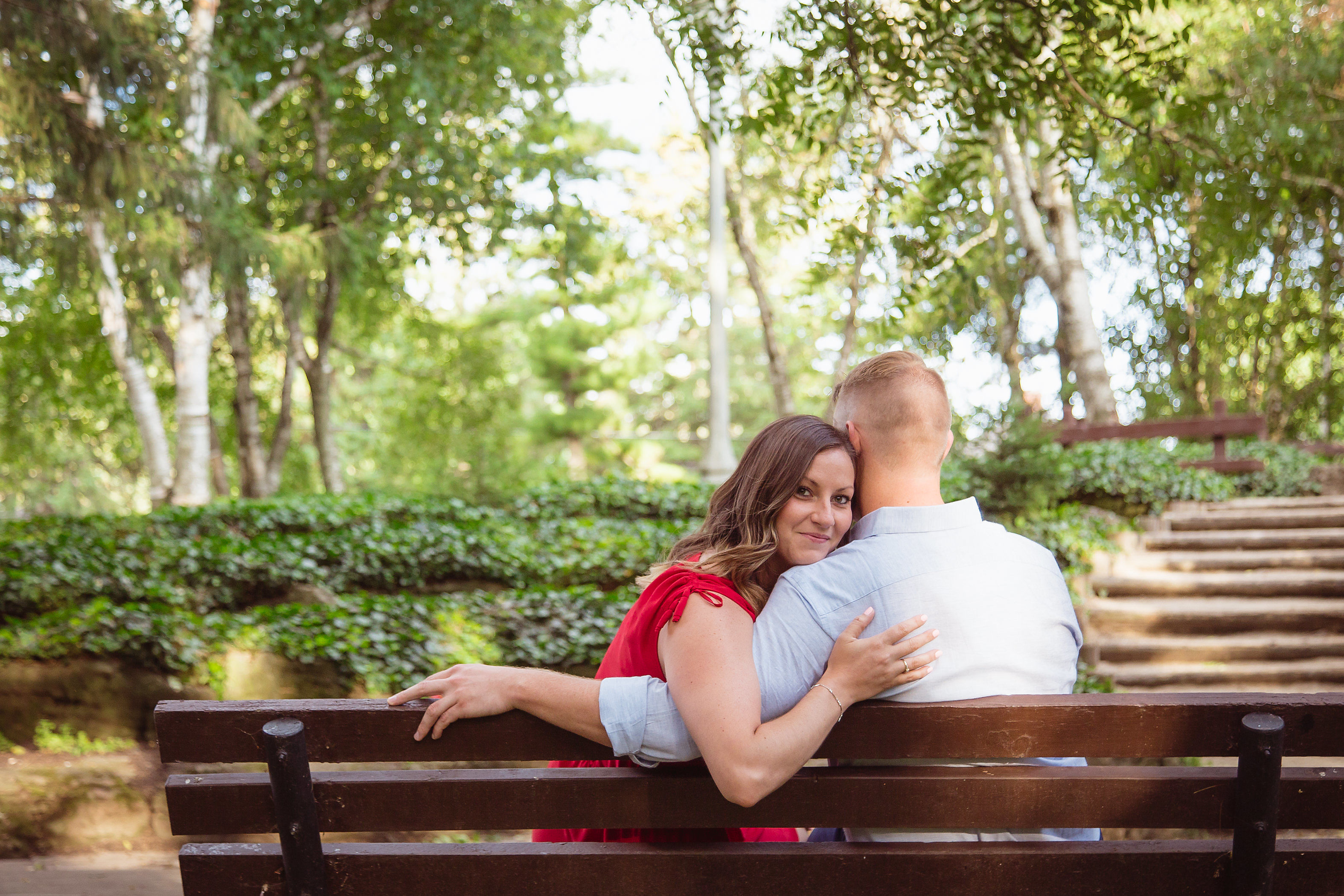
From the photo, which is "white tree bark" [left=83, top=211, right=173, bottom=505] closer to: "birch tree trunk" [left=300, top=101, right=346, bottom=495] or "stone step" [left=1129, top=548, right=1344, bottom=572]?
"birch tree trunk" [left=300, top=101, right=346, bottom=495]

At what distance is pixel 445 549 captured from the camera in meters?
7.54

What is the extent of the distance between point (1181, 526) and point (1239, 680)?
274cm

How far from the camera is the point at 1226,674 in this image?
625 centimetres

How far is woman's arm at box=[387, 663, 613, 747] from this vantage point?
1.86m

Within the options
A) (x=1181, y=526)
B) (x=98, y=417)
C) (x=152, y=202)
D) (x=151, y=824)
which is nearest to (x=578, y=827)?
(x=151, y=824)

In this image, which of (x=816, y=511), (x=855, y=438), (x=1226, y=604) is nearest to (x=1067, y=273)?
(x=1226, y=604)

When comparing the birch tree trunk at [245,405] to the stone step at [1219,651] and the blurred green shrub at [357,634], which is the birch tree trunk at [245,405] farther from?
the stone step at [1219,651]

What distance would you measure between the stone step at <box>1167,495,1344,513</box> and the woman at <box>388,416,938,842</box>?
8235 millimetres

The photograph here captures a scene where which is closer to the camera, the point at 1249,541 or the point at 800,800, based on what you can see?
the point at 800,800

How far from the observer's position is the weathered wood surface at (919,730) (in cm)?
186

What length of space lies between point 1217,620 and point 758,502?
593 centimetres

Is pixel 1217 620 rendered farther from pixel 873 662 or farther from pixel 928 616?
pixel 873 662

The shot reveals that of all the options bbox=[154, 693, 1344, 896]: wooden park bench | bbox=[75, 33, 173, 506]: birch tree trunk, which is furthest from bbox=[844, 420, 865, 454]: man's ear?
bbox=[75, 33, 173, 506]: birch tree trunk

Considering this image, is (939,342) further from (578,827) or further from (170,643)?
(578,827)
